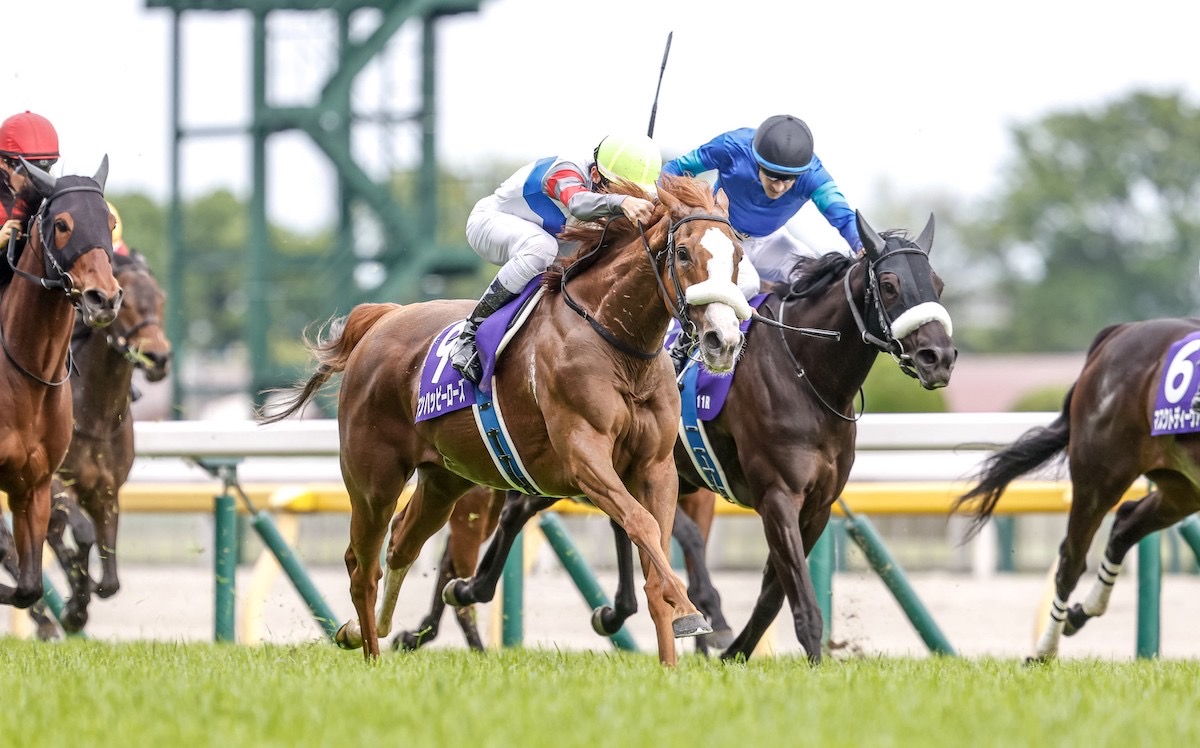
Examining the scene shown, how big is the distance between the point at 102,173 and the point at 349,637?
1.89 meters

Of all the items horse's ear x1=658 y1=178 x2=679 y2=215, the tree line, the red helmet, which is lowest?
the tree line

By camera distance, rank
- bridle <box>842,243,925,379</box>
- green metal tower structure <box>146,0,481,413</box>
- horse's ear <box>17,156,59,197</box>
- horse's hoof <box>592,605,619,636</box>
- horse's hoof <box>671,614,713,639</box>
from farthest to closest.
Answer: green metal tower structure <box>146,0,481,413</box>
horse's hoof <box>592,605,619,636</box>
horse's ear <box>17,156,59,197</box>
bridle <box>842,243,925,379</box>
horse's hoof <box>671,614,713,639</box>

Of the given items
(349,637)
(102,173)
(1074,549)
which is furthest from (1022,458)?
(102,173)

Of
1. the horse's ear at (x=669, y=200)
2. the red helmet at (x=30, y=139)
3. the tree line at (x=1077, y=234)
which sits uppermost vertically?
the red helmet at (x=30, y=139)

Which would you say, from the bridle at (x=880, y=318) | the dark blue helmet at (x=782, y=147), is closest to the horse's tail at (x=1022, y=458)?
the bridle at (x=880, y=318)

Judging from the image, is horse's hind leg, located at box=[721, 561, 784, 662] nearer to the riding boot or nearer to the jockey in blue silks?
the jockey in blue silks

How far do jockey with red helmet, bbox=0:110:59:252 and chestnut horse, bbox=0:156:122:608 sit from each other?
0.48 ft

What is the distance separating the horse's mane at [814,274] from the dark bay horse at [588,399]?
971mm

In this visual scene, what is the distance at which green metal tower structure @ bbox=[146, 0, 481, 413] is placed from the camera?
19.2 metres

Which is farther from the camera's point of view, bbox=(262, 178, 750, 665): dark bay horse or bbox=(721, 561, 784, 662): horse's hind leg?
bbox=(721, 561, 784, 662): horse's hind leg

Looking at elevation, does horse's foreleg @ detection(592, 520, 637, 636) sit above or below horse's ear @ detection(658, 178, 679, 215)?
below

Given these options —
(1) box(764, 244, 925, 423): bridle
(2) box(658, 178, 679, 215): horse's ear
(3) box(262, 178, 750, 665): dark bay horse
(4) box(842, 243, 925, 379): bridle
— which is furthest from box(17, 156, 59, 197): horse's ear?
(4) box(842, 243, 925, 379): bridle

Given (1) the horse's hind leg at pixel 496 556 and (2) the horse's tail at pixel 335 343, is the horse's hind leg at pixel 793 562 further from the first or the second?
(2) the horse's tail at pixel 335 343

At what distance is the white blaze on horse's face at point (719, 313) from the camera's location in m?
4.55
